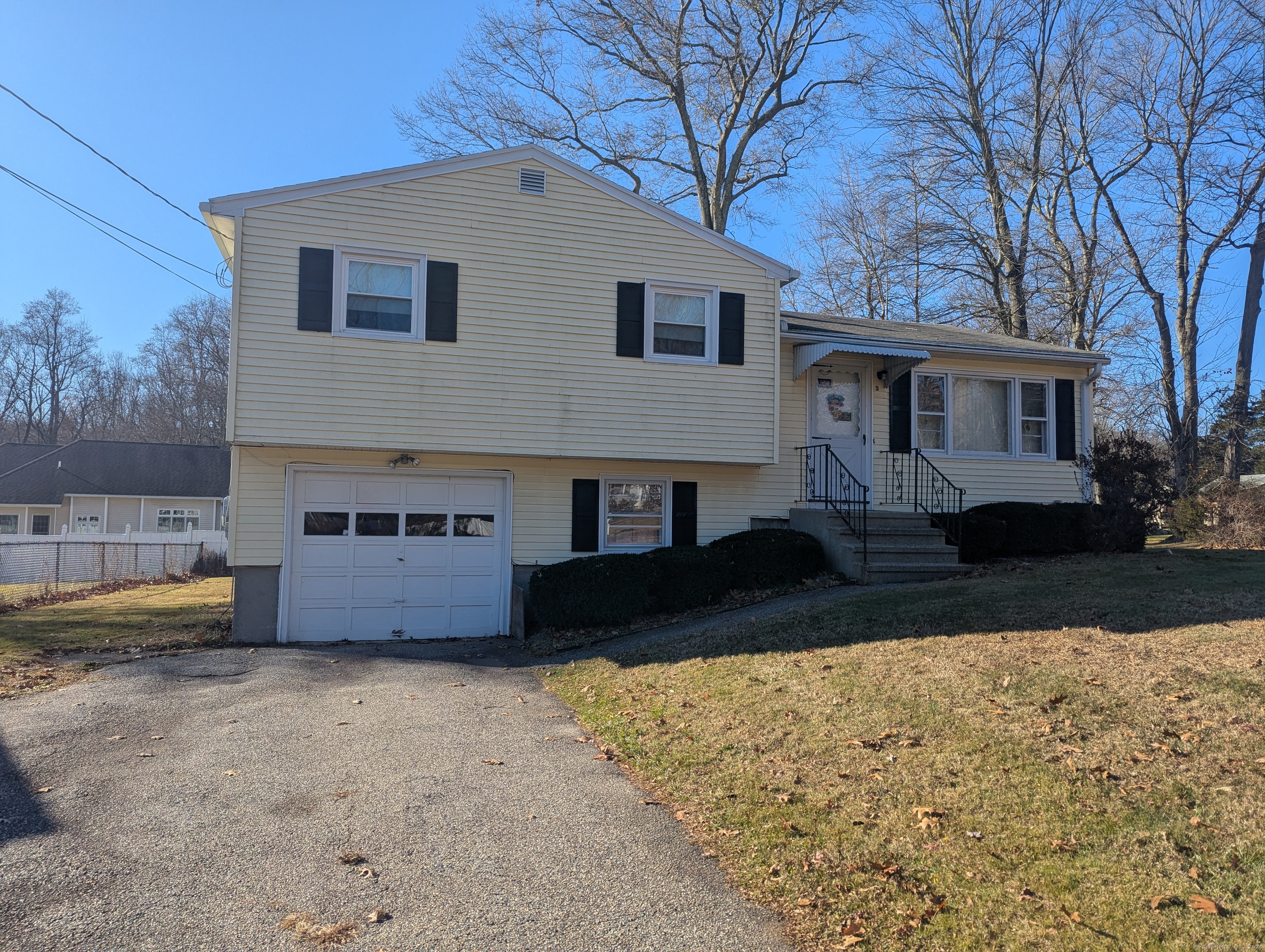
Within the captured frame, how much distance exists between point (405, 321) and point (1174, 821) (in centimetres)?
1022

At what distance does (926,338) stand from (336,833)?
44.9ft

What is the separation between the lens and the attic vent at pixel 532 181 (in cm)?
1211

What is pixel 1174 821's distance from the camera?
3980 millimetres

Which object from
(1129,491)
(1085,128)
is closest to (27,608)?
(1129,491)

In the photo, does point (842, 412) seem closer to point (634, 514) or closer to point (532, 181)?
point (634, 514)

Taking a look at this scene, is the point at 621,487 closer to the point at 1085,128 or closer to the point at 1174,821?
the point at 1174,821

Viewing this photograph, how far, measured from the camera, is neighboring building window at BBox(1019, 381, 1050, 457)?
50.3 feet

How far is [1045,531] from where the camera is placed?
13.5 meters

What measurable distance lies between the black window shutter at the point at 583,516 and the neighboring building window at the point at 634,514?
201 millimetres

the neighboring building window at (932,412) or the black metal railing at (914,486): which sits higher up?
the neighboring building window at (932,412)

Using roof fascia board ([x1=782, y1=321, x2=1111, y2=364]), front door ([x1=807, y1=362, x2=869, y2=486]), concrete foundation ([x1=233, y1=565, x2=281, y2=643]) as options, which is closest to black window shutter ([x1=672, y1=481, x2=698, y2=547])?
front door ([x1=807, y1=362, x2=869, y2=486])

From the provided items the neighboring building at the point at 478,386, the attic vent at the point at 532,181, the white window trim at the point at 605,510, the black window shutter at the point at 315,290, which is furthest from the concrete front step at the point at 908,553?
the black window shutter at the point at 315,290

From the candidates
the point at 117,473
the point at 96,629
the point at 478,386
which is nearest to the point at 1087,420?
the point at 478,386

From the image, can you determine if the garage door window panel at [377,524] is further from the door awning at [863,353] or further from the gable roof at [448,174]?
the door awning at [863,353]
